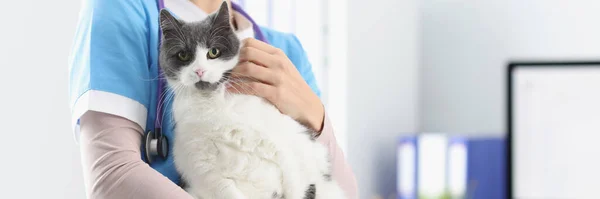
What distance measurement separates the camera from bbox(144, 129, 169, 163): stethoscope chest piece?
747 mm

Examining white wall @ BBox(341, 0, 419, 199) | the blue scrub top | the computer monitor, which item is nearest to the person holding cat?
the blue scrub top

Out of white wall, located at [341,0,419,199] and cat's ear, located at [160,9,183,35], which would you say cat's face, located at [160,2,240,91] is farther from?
white wall, located at [341,0,419,199]

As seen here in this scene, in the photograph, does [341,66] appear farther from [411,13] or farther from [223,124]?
[223,124]

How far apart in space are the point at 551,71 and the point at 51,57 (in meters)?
1.63

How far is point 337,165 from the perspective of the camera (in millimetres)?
922

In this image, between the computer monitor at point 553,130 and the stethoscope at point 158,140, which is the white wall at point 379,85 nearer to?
the computer monitor at point 553,130

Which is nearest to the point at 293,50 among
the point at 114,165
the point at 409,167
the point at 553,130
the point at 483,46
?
the point at 114,165

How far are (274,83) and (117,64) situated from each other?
0.67 feet

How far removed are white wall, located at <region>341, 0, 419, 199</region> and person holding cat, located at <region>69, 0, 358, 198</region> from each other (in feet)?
5.53

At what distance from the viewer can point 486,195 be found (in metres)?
2.63

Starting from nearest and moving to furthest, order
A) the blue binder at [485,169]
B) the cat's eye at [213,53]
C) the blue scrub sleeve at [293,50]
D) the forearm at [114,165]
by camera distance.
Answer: the forearm at [114,165] < the cat's eye at [213,53] < the blue scrub sleeve at [293,50] < the blue binder at [485,169]

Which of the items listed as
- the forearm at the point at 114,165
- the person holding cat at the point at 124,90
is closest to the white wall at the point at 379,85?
the person holding cat at the point at 124,90

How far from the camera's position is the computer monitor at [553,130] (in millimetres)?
2115

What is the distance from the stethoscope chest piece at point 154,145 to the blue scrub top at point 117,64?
0.06 ft
